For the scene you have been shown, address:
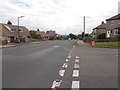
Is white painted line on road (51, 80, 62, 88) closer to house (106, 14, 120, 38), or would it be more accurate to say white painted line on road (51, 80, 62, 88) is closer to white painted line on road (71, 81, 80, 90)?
white painted line on road (71, 81, 80, 90)

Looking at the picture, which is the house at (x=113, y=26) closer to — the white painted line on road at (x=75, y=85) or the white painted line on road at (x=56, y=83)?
the white painted line on road at (x=75, y=85)

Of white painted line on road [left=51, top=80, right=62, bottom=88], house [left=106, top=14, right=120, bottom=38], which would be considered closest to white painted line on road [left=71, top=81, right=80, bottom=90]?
white painted line on road [left=51, top=80, right=62, bottom=88]

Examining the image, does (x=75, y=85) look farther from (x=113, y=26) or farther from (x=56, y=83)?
(x=113, y=26)

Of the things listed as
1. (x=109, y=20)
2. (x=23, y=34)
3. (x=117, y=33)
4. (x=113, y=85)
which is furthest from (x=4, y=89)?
(x=23, y=34)

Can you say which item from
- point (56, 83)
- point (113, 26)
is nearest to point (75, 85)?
point (56, 83)

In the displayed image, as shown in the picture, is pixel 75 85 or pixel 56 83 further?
pixel 56 83

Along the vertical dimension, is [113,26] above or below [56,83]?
above

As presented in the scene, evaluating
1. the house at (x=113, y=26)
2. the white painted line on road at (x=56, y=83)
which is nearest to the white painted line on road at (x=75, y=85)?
the white painted line on road at (x=56, y=83)

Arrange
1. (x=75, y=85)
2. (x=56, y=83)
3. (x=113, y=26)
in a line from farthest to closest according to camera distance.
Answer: (x=113, y=26) < (x=56, y=83) < (x=75, y=85)

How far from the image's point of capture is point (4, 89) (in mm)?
4723

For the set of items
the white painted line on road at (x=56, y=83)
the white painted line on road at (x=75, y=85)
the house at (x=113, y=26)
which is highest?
the house at (x=113, y=26)

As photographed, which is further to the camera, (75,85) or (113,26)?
(113,26)

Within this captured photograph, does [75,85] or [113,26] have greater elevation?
[113,26]

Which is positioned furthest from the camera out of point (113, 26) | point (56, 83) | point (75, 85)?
point (113, 26)
